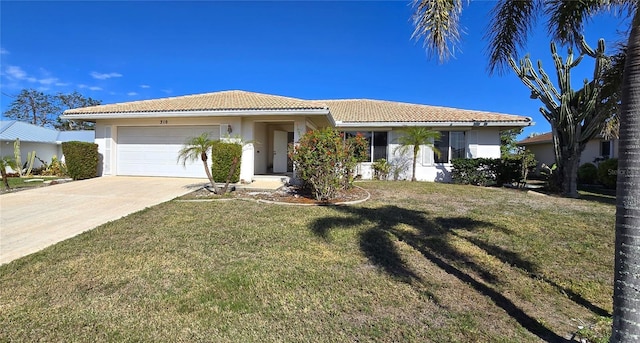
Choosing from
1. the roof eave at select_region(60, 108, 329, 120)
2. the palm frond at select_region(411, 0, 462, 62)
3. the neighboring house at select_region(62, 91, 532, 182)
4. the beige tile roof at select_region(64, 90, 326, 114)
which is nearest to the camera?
the palm frond at select_region(411, 0, 462, 62)

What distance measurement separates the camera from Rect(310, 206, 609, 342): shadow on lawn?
3289 mm

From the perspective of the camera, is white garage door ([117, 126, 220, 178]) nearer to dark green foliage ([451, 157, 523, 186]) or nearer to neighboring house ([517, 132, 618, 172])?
dark green foliage ([451, 157, 523, 186])

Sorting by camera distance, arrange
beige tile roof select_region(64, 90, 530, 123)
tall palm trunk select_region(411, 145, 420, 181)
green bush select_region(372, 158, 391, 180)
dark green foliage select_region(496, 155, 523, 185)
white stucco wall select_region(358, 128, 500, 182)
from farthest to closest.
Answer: green bush select_region(372, 158, 391, 180), white stucco wall select_region(358, 128, 500, 182), tall palm trunk select_region(411, 145, 420, 181), dark green foliage select_region(496, 155, 523, 185), beige tile roof select_region(64, 90, 530, 123)

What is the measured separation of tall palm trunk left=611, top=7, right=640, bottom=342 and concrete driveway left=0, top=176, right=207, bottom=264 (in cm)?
716

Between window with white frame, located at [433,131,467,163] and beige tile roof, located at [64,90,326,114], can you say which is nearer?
beige tile roof, located at [64,90,326,114]

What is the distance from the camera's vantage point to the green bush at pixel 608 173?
14.4 metres

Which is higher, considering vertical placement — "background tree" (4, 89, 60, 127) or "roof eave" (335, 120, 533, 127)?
"background tree" (4, 89, 60, 127)

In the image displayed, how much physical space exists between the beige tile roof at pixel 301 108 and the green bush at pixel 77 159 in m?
1.56

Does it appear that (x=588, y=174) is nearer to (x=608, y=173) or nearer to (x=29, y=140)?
(x=608, y=173)

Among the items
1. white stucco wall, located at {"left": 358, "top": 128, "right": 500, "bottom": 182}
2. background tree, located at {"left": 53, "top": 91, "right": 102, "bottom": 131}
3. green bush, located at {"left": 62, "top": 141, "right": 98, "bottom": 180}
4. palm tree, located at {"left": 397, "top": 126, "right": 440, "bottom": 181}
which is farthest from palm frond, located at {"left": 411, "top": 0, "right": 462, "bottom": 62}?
background tree, located at {"left": 53, "top": 91, "right": 102, "bottom": 131}

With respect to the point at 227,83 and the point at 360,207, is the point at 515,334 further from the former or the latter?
the point at 227,83

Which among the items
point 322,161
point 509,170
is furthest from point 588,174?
point 322,161

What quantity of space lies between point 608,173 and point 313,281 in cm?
1791

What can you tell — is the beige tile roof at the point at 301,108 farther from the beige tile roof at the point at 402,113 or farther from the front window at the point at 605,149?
the front window at the point at 605,149
